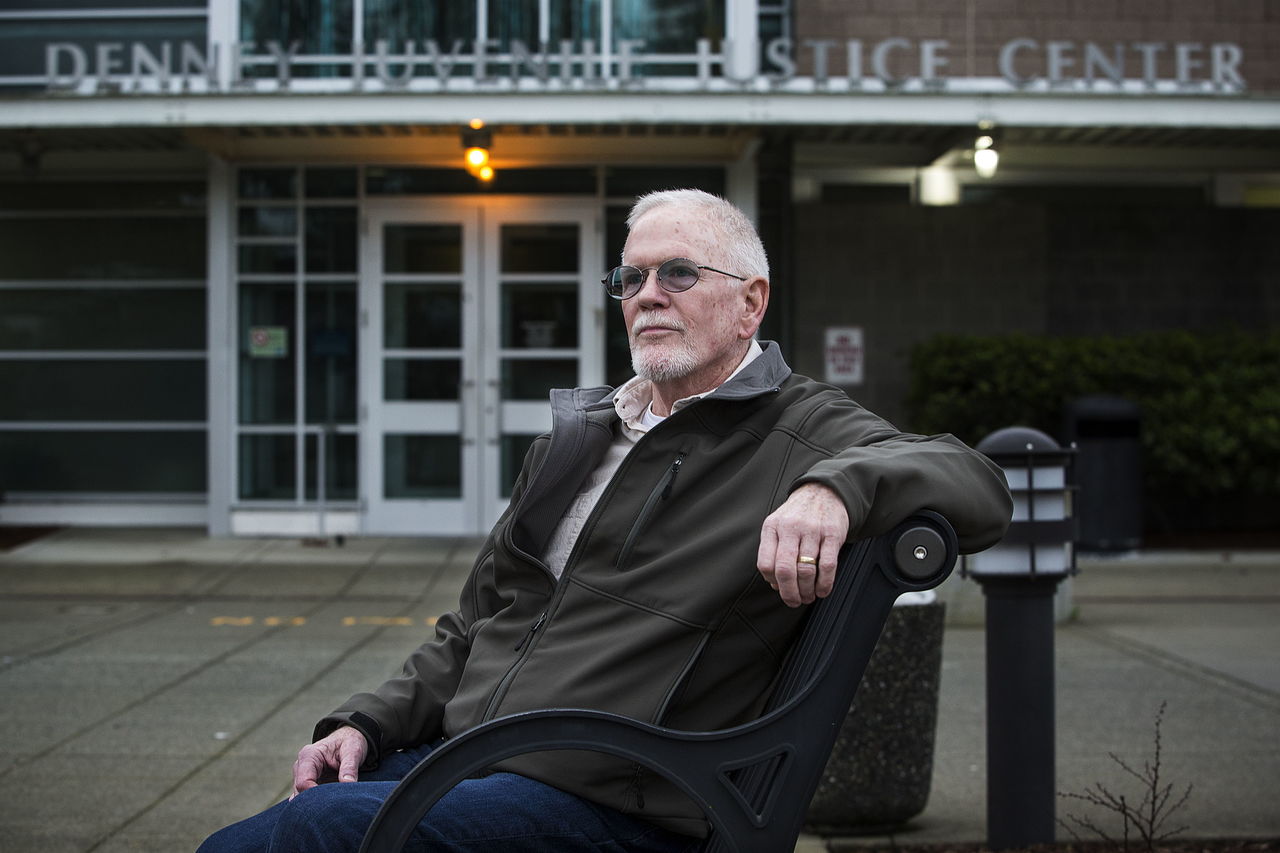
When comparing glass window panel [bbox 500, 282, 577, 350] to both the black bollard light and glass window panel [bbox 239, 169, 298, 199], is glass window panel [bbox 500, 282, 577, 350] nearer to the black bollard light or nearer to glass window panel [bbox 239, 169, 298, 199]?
glass window panel [bbox 239, 169, 298, 199]

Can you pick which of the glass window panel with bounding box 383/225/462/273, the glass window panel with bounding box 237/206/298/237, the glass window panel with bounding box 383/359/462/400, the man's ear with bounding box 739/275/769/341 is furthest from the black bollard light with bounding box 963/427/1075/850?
the glass window panel with bounding box 237/206/298/237

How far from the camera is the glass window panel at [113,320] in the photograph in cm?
1340

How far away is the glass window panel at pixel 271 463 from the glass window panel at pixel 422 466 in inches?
34.5

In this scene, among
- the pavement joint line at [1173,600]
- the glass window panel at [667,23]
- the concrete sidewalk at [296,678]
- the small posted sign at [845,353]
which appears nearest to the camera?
the concrete sidewalk at [296,678]

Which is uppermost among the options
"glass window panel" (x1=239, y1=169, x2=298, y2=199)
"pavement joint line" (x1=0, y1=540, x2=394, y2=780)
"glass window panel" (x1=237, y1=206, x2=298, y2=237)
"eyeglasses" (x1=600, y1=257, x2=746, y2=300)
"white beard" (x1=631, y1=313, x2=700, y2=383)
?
"glass window panel" (x1=239, y1=169, x2=298, y2=199)

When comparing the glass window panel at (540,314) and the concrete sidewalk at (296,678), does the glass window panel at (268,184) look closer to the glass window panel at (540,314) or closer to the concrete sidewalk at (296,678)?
the glass window panel at (540,314)

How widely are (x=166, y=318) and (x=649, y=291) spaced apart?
38.8 feet

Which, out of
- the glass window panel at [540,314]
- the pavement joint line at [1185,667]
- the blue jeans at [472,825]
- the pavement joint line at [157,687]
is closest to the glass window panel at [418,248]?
the glass window panel at [540,314]

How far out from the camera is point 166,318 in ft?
44.0

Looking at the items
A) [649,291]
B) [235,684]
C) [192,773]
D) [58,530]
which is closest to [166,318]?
[58,530]

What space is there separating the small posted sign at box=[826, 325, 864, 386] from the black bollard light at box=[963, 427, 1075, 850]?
8.98 metres

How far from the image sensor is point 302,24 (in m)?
12.2

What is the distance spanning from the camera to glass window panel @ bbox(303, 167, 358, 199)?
1245 cm

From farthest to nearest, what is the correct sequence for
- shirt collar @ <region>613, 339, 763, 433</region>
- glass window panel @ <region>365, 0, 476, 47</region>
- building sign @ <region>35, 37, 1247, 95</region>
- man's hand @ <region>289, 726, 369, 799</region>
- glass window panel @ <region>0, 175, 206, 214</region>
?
1. glass window panel @ <region>0, 175, 206, 214</region>
2. glass window panel @ <region>365, 0, 476, 47</region>
3. building sign @ <region>35, 37, 1247, 95</region>
4. shirt collar @ <region>613, 339, 763, 433</region>
5. man's hand @ <region>289, 726, 369, 799</region>
